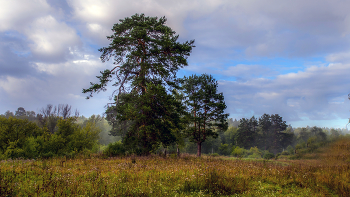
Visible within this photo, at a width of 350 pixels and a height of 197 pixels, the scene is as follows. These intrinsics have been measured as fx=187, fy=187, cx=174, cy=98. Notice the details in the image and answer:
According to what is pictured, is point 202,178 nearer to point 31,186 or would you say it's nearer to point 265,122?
point 31,186

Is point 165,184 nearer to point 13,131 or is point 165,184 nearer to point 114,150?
point 114,150

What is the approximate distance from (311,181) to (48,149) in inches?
674

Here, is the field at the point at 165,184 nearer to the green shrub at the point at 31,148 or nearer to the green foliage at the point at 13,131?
the green shrub at the point at 31,148

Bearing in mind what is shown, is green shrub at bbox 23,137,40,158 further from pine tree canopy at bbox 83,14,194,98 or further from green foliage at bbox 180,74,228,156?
green foliage at bbox 180,74,228,156

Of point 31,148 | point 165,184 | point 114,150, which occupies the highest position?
point 31,148

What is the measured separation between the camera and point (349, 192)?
6.77 meters

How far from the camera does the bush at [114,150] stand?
639 inches

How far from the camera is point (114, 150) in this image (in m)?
16.7

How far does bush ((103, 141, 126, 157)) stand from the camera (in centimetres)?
1623

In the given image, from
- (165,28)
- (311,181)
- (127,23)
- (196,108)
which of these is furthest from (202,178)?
(196,108)

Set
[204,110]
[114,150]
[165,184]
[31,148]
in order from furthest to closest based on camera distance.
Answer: [204,110], [114,150], [31,148], [165,184]

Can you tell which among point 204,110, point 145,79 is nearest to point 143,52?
point 145,79

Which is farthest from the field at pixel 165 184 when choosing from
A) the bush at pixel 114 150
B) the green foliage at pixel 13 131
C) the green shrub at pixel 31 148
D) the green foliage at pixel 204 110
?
the green foliage at pixel 204 110

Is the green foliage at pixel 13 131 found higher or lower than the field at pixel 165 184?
higher
